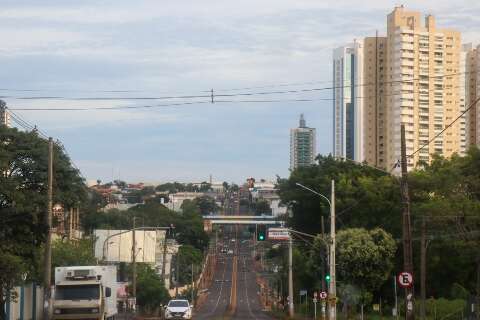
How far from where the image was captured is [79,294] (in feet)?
135

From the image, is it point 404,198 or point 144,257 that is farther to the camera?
point 144,257

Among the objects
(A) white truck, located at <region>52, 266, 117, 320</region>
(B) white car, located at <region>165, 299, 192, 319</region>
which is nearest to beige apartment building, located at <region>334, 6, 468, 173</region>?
(B) white car, located at <region>165, 299, 192, 319</region>

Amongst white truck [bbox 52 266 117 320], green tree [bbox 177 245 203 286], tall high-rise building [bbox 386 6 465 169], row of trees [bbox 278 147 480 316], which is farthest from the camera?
tall high-rise building [bbox 386 6 465 169]

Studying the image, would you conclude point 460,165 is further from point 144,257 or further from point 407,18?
point 407,18

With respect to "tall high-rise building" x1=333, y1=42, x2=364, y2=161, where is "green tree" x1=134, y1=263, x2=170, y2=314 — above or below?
below

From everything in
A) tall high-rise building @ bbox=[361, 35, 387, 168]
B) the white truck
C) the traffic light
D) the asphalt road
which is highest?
tall high-rise building @ bbox=[361, 35, 387, 168]

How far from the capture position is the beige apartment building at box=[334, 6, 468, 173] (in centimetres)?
16475

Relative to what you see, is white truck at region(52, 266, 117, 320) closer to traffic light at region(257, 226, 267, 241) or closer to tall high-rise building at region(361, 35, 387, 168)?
traffic light at region(257, 226, 267, 241)

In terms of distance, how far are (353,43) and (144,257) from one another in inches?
3382

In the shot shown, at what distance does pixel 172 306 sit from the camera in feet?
194

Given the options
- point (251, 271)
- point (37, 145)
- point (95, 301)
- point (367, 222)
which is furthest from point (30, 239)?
point (251, 271)

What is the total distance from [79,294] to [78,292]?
0.37ft

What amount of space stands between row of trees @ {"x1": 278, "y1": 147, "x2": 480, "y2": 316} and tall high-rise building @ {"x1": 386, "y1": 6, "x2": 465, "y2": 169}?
2975 inches

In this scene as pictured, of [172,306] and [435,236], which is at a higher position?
[435,236]
